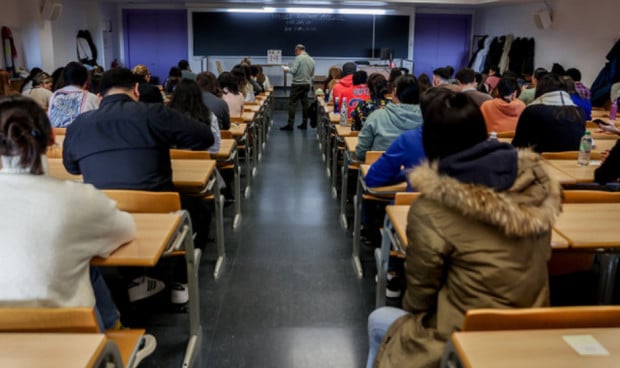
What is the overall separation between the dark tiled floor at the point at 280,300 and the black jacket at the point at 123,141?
0.83 meters

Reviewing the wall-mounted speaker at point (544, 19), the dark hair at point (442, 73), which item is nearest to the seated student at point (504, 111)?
the dark hair at point (442, 73)

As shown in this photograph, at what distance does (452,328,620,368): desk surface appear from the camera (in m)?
1.42

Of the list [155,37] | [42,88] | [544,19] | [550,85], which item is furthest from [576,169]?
[155,37]

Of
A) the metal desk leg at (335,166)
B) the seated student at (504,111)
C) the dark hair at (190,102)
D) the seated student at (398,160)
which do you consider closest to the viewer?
the seated student at (398,160)

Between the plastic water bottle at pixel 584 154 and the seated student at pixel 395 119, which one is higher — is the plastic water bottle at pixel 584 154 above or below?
below

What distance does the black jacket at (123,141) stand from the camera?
2.83 m

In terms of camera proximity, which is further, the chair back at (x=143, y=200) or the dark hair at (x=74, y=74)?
the dark hair at (x=74, y=74)

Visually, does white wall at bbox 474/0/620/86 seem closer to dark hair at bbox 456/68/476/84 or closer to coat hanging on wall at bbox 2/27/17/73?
dark hair at bbox 456/68/476/84

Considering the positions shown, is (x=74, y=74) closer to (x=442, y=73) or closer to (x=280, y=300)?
(x=280, y=300)

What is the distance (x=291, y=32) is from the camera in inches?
586

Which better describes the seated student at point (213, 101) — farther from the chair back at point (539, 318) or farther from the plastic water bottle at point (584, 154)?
the chair back at point (539, 318)

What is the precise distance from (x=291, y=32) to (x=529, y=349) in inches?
557

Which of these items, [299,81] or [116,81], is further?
[299,81]

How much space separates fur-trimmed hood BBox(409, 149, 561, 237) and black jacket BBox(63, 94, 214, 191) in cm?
161
